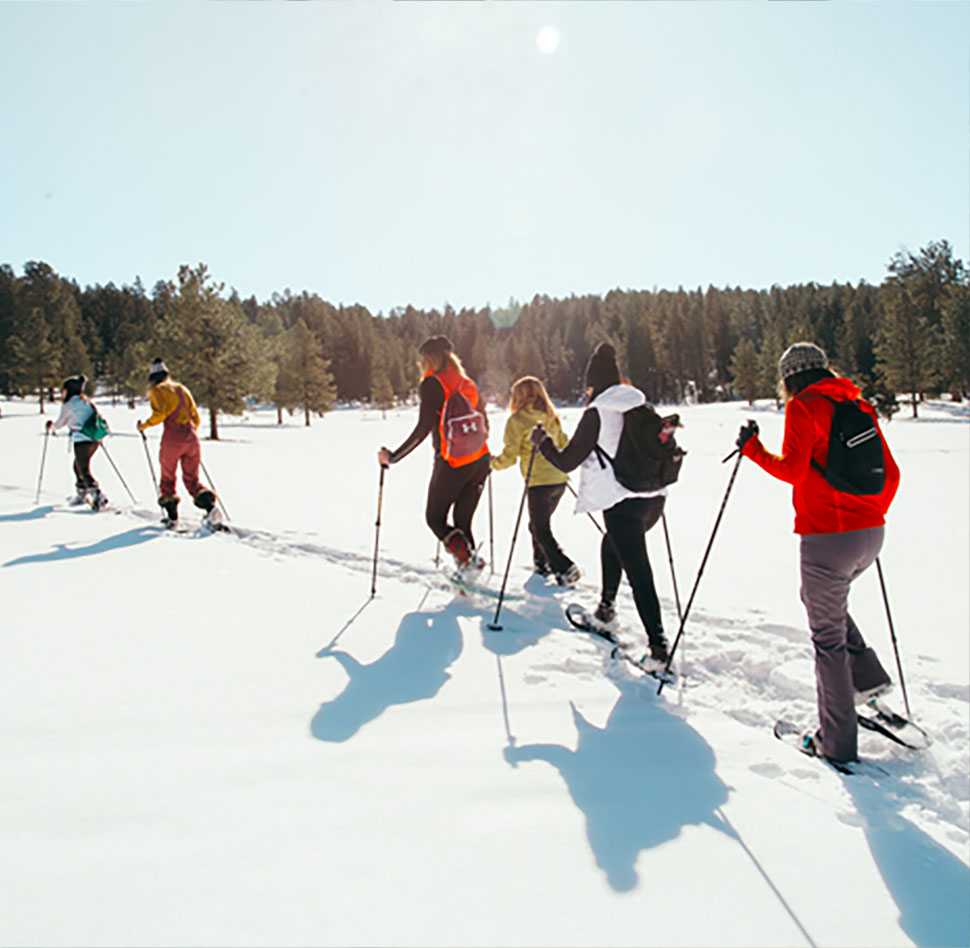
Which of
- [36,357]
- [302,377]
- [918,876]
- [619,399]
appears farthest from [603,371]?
[36,357]

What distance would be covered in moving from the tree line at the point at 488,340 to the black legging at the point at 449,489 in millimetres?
29451

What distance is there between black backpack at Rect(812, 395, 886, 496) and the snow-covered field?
1.39m

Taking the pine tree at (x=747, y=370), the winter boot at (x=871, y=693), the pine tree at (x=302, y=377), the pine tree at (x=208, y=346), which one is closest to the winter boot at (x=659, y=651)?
the winter boot at (x=871, y=693)

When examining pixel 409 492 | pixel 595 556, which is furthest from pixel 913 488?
pixel 409 492

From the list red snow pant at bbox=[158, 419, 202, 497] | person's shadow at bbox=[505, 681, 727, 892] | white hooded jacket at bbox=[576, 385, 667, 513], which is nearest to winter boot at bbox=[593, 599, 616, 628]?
white hooded jacket at bbox=[576, 385, 667, 513]

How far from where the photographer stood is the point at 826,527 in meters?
3.04

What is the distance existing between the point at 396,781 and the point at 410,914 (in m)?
0.71

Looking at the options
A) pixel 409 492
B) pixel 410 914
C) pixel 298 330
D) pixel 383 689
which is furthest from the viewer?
pixel 298 330

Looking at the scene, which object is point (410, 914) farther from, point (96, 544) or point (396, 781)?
point (96, 544)

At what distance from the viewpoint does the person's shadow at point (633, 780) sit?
7.50 ft

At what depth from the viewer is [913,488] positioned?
13078mm

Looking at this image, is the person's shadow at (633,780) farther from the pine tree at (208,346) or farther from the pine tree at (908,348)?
the pine tree at (908,348)

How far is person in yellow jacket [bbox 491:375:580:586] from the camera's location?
614 centimetres

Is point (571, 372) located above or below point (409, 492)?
above
